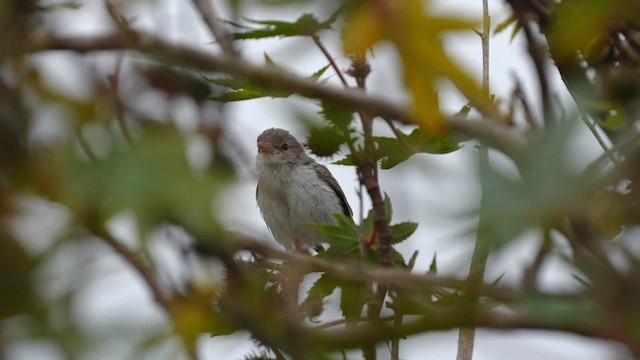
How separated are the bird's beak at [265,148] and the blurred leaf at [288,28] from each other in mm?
5894

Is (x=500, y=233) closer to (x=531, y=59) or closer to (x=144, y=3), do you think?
(x=531, y=59)

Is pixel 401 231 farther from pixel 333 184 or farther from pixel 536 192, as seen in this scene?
pixel 333 184

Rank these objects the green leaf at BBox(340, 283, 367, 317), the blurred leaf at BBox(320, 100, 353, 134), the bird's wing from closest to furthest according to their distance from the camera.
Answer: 1. the blurred leaf at BBox(320, 100, 353, 134)
2. the green leaf at BBox(340, 283, 367, 317)
3. the bird's wing

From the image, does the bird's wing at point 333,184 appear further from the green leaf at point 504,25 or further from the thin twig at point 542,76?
the thin twig at point 542,76

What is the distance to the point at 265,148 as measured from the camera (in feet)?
28.4

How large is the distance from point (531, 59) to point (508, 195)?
235mm

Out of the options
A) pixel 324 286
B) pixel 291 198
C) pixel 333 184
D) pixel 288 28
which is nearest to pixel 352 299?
pixel 324 286

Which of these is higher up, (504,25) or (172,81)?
(504,25)

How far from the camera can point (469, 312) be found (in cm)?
149

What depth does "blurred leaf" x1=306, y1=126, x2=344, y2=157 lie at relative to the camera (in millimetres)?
2189

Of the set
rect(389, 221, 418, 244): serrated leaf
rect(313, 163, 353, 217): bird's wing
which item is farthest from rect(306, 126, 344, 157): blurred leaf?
rect(313, 163, 353, 217): bird's wing

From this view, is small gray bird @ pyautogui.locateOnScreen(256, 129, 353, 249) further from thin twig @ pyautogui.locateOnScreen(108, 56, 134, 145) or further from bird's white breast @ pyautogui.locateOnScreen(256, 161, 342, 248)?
thin twig @ pyautogui.locateOnScreen(108, 56, 134, 145)

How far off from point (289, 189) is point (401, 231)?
490 cm

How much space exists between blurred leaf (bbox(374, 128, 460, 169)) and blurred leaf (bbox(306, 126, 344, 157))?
0.31m
